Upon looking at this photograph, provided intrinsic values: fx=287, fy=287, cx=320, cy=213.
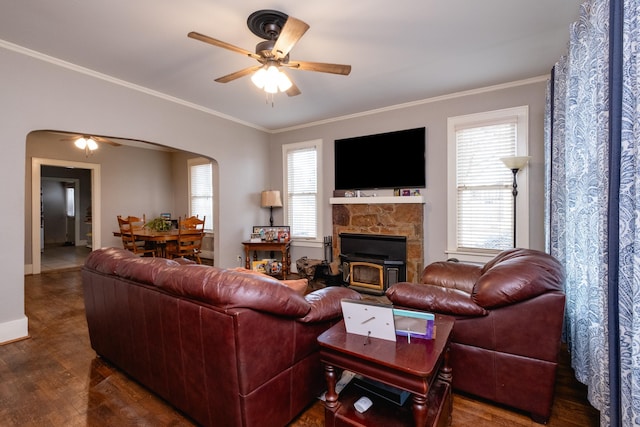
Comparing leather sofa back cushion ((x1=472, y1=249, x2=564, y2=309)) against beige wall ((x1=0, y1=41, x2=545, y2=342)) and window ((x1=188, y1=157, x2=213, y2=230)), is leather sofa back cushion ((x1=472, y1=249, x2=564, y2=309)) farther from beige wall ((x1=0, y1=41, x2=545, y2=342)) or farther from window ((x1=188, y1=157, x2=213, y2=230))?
window ((x1=188, y1=157, x2=213, y2=230))

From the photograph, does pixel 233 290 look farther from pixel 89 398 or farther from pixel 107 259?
pixel 89 398

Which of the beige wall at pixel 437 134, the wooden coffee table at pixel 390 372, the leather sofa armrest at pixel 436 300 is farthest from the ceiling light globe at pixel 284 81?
the beige wall at pixel 437 134

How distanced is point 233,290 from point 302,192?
162 inches

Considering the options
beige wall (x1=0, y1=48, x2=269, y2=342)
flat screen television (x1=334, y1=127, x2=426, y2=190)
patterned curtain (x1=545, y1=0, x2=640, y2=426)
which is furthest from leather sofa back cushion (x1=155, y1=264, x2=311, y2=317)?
flat screen television (x1=334, y1=127, x2=426, y2=190)

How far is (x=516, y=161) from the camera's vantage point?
128 inches

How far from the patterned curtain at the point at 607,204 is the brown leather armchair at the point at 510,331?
0.21 metres

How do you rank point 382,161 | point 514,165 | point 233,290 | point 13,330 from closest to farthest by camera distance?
1. point 233,290
2. point 13,330
3. point 514,165
4. point 382,161

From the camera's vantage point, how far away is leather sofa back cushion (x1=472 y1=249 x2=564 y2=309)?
162 centimetres

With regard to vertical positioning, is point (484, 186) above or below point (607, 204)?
above

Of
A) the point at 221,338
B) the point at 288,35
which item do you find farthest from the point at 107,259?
the point at 288,35

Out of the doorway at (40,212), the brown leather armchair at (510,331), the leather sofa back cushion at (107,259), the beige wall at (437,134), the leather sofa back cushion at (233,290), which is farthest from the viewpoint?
the doorway at (40,212)

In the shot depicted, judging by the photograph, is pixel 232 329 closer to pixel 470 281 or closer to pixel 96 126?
pixel 470 281

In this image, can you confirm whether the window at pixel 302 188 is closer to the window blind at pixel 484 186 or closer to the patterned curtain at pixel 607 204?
the window blind at pixel 484 186

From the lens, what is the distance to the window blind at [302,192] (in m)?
5.27
